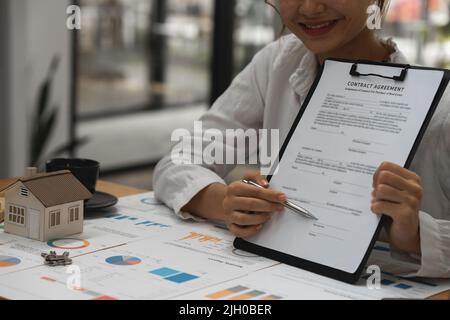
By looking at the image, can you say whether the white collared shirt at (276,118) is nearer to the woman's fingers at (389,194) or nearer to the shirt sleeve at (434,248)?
the shirt sleeve at (434,248)

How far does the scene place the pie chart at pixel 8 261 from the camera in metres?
1.18

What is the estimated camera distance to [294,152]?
1331mm

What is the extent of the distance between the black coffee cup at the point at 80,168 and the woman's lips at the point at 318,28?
21.0 inches

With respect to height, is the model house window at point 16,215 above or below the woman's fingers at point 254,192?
below

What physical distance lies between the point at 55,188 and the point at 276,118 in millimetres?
576

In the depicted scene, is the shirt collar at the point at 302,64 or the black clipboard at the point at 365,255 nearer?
the black clipboard at the point at 365,255

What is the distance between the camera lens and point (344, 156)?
1.25 metres

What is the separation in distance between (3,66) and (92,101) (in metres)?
1.20

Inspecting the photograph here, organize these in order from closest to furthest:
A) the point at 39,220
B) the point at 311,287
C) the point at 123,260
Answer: the point at 311,287 < the point at 123,260 < the point at 39,220

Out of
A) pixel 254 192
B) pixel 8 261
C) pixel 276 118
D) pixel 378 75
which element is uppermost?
pixel 378 75

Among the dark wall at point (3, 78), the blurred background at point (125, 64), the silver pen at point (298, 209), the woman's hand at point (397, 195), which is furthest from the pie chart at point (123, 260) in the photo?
the dark wall at point (3, 78)

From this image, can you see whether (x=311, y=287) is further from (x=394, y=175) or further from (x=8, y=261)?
(x=8, y=261)

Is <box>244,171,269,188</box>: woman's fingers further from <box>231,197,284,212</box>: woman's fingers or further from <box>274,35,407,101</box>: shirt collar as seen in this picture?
<box>274,35,407,101</box>: shirt collar

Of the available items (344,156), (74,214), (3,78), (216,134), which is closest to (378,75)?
(344,156)
